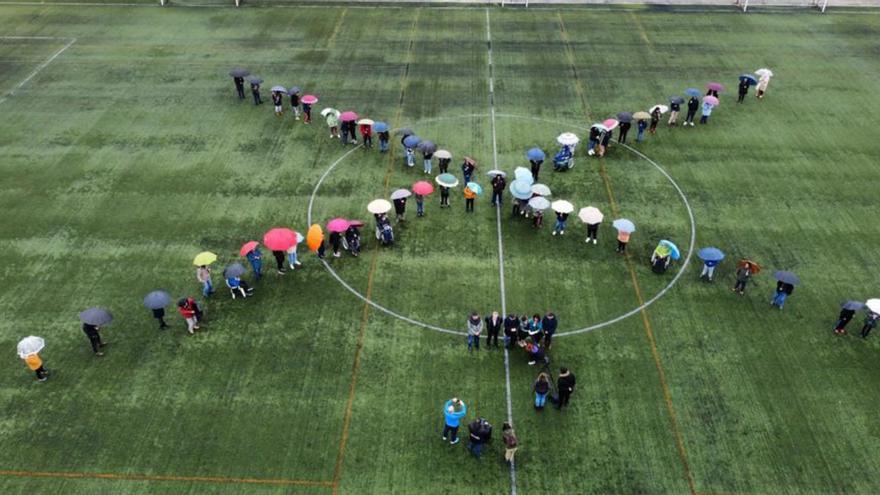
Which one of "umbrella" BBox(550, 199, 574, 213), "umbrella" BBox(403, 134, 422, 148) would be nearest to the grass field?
"umbrella" BBox(403, 134, 422, 148)

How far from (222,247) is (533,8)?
29.8 meters

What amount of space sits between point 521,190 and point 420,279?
4960mm

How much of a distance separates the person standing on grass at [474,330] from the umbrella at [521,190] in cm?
613

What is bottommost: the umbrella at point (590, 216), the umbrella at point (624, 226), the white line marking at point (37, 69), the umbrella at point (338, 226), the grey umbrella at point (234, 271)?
the umbrella at point (624, 226)

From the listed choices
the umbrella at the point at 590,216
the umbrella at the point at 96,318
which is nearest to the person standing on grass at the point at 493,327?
the umbrella at the point at 590,216

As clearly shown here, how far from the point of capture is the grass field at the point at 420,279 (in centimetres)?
1642

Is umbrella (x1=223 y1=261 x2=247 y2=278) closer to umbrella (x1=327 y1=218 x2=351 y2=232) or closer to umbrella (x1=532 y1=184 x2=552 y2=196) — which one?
umbrella (x1=327 y1=218 x2=351 y2=232)

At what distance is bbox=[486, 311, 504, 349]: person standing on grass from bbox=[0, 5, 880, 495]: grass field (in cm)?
49

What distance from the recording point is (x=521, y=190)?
76.1ft

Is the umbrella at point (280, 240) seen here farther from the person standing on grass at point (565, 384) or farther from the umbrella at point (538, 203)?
the person standing on grass at point (565, 384)

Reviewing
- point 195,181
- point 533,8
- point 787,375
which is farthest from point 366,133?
point 533,8

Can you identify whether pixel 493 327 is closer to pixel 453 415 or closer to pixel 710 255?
pixel 453 415

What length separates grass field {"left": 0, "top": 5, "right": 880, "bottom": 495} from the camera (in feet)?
53.9

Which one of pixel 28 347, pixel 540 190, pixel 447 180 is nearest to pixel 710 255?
pixel 540 190
